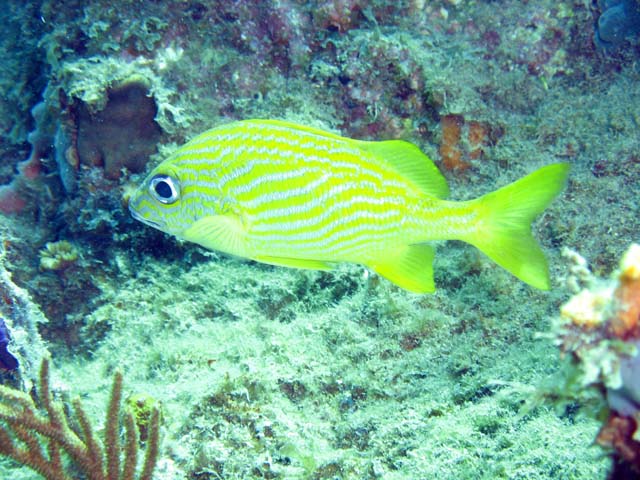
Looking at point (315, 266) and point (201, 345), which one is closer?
point (315, 266)

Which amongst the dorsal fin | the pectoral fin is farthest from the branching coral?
the dorsal fin

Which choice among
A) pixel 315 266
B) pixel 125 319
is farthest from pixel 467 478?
pixel 125 319

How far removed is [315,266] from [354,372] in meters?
1.04

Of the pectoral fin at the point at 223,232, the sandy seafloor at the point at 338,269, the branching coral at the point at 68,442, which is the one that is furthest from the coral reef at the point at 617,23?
the branching coral at the point at 68,442

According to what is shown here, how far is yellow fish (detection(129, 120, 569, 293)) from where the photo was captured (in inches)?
108

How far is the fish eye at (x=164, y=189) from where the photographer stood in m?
2.82

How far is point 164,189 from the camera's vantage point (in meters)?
2.84

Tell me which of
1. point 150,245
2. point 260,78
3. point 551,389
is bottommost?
point 551,389

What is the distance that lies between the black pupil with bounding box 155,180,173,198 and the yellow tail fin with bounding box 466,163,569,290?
2.00 m

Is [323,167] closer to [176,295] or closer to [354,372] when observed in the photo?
[354,372]

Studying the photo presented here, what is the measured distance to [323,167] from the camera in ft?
8.99

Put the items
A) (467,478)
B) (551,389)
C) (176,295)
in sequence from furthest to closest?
(176,295) → (467,478) → (551,389)

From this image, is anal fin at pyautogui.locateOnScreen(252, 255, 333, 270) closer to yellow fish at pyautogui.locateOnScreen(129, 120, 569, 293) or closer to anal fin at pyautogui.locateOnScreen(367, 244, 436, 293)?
yellow fish at pyautogui.locateOnScreen(129, 120, 569, 293)

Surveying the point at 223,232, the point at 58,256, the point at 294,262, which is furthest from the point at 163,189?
the point at 58,256
